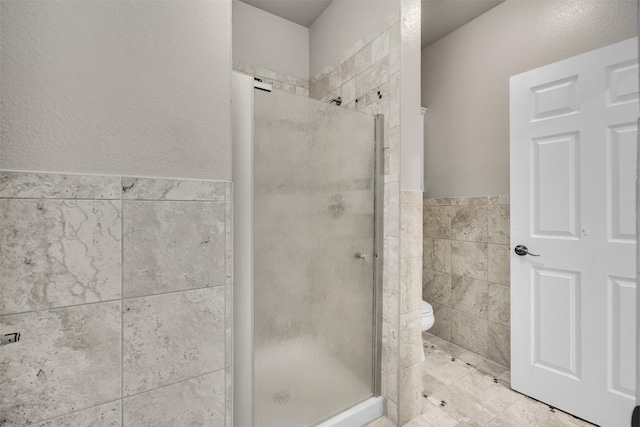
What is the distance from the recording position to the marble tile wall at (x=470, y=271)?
1.90 m

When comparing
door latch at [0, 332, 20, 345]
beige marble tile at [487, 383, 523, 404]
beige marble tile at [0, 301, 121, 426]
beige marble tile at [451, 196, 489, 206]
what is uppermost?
beige marble tile at [451, 196, 489, 206]

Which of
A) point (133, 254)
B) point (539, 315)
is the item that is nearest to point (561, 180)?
point (539, 315)

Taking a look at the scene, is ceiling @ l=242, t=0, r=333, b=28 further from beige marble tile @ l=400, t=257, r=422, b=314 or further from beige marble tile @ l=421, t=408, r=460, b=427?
beige marble tile @ l=421, t=408, r=460, b=427

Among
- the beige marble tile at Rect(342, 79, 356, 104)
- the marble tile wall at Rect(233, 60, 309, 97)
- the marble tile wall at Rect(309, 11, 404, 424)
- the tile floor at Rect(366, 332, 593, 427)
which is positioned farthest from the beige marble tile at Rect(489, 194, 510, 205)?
the marble tile wall at Rect(233, 60, 309, 97)

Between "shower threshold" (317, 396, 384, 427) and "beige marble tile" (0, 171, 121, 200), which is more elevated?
"beige marble tile" (0, 171, 121, 200)

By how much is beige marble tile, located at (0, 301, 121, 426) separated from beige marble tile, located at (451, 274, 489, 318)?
85.4 inches

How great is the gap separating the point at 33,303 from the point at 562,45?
8.85 feet

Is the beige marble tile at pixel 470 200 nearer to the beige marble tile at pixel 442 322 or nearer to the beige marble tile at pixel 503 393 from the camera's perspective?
the beige marble tile at pixel 442 322

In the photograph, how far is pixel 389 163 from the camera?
4.64 ft

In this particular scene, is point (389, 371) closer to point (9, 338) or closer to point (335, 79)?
point (9, 338)

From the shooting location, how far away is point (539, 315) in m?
1.52

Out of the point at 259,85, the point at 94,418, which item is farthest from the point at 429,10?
the point at 94,418

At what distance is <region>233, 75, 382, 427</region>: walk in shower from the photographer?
1.09 meters

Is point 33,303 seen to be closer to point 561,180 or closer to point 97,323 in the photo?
point 97,323
